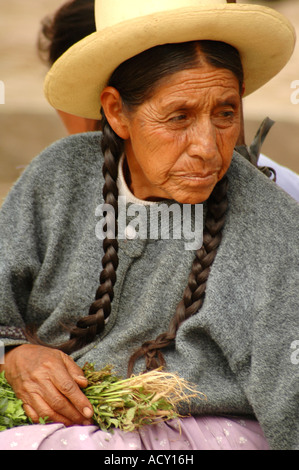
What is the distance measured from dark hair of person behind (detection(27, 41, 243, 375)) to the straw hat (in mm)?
33

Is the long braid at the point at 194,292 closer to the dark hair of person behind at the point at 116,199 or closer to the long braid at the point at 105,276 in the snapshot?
the dark hair of person behind at the point at 116,199

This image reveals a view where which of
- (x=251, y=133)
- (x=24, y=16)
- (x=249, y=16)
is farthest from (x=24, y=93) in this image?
(x=249, y=16)

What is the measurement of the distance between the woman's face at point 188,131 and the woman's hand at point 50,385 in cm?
67

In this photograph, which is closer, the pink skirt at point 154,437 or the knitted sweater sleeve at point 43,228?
the pink skirt at point 154,437

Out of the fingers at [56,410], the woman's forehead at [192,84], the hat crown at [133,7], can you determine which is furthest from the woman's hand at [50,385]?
the hat crown at [133,7]

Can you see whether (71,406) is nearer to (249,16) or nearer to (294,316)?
(294,316)

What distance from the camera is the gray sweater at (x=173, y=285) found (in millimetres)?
2211

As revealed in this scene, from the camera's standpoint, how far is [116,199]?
254 cm

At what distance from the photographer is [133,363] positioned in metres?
2.38

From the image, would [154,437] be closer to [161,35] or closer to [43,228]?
[43,228]

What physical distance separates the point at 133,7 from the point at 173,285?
3.04 feet

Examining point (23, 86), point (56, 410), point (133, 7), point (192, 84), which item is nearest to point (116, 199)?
point (192, 84)

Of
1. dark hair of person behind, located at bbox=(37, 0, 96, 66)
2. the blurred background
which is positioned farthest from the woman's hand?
the blurred background

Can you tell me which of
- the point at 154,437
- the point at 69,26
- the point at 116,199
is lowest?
the point at 154,437
